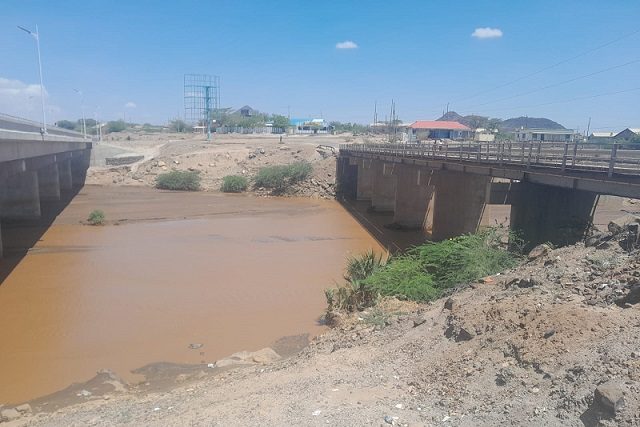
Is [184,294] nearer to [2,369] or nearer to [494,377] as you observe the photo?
[2,369]

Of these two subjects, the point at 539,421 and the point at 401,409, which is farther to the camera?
the point at 401,409

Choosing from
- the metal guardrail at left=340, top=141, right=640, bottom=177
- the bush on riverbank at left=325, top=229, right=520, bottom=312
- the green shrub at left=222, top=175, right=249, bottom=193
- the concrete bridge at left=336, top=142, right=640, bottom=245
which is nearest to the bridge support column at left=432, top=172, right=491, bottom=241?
the concrete bridge at left=336, top=142, right=640, bottom=245

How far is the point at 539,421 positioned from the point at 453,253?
8938 mm

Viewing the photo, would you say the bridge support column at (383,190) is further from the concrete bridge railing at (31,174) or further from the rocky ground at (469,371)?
the rocky ground at (469,371)

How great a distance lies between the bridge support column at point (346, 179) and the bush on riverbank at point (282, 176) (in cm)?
382

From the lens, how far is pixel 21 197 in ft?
113

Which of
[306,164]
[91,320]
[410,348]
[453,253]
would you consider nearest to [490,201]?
[453,253]

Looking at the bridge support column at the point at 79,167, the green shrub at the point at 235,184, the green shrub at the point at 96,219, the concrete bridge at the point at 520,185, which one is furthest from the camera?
the bridge support column at the point at 79,167

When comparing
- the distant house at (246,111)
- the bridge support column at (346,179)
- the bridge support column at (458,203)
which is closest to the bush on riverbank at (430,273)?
the bridge support column at (458,203)

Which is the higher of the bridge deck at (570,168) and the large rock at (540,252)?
the bridge deck at (570,168)

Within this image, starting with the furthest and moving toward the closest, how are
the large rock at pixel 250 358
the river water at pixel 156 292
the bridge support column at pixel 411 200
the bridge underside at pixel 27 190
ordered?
the bridge support column at pixel 411 200 → the bridge underside at pixel 27 190 → the river water at pixel 156 292 → the large rock at pixel 250 358

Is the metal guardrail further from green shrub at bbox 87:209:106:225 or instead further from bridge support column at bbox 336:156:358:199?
green shrub at bbox 87:209:106:225

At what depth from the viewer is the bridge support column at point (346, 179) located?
48750 millimetres

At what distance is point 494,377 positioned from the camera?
6.87 meters
